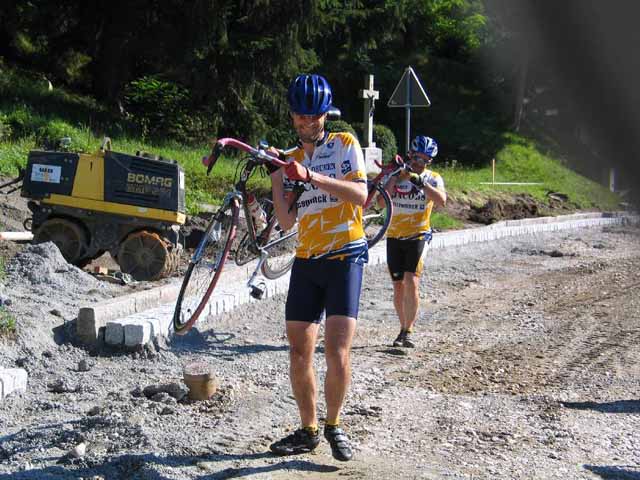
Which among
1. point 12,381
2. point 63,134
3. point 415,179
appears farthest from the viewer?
point 63,134

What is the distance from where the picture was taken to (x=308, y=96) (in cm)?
441

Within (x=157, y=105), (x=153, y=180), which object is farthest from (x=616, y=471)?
(x=157, y=105)

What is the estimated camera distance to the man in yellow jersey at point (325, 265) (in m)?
4.45

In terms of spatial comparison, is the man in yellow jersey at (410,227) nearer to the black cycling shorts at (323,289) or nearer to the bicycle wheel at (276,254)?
the bicycle wheel at (276,254)

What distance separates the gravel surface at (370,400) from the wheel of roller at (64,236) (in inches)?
57.7

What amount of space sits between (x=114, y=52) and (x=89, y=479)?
16573 millimetres

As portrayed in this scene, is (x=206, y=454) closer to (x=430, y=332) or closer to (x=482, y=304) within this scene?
(x=430, y=332)

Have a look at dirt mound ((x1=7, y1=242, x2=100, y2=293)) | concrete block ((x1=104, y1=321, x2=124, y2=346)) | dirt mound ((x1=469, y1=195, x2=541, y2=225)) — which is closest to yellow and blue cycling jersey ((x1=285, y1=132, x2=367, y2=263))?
concrete block ((x1=104, y1=321, x2=124, y2=346))

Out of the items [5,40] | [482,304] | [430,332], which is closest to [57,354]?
[430,332]

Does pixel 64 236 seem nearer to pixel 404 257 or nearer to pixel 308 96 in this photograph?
pixel 404 257

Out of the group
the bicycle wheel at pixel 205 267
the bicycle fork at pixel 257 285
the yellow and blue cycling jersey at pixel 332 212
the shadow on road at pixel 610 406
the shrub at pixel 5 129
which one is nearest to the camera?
the yellow and blue cycling jersey at pixel 332 212

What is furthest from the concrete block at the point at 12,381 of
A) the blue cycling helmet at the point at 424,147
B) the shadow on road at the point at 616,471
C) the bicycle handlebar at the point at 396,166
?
the blue cycling helmet at the point at 424,147

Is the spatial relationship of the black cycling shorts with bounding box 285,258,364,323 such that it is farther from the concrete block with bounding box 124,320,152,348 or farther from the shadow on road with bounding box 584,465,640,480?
the concrete block with bounding box 124,320,152,348

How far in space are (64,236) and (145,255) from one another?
97 centimetres
